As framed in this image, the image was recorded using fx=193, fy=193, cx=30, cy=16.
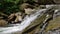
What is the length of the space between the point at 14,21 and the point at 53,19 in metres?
4.28

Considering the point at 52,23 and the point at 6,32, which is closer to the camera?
the point at 52,23

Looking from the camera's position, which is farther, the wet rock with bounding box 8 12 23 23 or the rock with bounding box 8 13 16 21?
the rock with bounding box 8 13 16 21

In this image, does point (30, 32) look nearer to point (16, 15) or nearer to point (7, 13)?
point (16, 15)

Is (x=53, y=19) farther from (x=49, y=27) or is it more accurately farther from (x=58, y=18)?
(x=49, y=27)

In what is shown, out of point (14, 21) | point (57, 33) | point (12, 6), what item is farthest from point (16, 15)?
point (57, 33)

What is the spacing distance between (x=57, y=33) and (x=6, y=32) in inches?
133

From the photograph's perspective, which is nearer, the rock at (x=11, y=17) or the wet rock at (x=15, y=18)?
the wet rock at (x=15, y=18)

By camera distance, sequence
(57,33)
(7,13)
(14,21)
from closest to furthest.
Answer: (57,33)
(14,21)
(7,13)

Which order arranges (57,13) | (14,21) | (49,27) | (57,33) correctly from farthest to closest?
(14,21) < (57,13) < (49,27) < (57,33)

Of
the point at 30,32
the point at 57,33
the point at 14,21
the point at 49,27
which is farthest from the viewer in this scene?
the point at 14,21

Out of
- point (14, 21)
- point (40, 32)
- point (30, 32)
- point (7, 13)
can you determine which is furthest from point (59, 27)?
point (7, 13)

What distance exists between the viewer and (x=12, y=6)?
1522cm

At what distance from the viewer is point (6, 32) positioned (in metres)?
10.2

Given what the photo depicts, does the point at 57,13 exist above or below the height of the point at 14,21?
above
